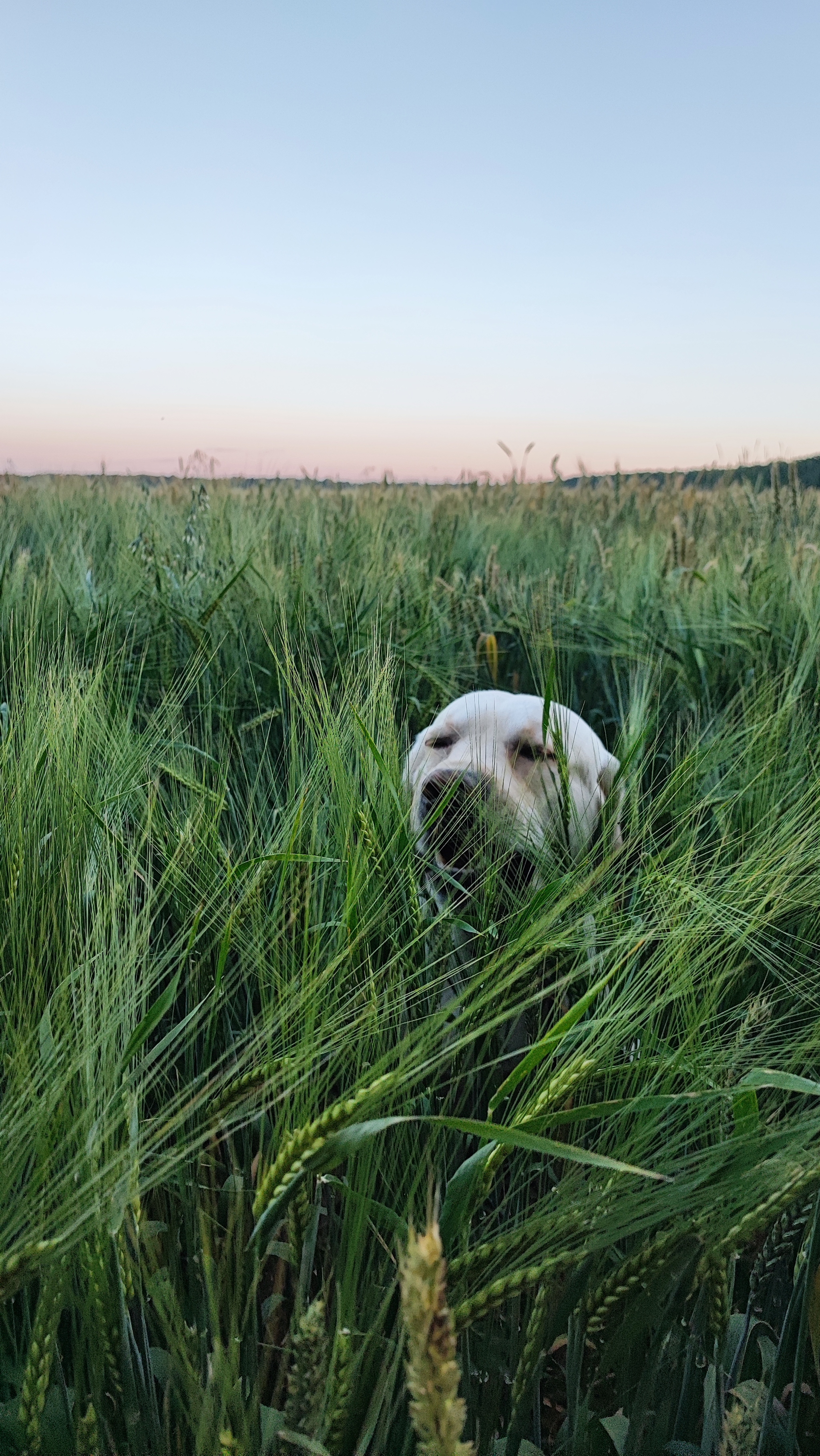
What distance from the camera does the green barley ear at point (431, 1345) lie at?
31 centimetres

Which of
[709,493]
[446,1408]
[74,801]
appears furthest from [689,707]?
[709,493]

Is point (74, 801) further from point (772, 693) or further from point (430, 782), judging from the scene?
point (772, 693)

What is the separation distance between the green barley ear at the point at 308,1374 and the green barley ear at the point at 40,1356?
4.8 inches

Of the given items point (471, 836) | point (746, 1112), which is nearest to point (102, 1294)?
point (746, 1112)

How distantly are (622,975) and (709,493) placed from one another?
186 inches

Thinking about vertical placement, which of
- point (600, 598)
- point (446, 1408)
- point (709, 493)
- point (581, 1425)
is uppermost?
point (709, 493)

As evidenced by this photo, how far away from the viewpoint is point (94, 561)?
2.88 metres

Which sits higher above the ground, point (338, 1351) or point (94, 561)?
point (94, 561)

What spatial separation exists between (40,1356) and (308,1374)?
0.14m

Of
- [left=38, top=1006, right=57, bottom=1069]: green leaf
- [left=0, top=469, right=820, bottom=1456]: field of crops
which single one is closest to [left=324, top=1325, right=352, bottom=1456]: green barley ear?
[left=0, top=469, right=820, bottom=1456]: field of crops

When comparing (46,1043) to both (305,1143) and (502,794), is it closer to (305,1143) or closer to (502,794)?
(305,1143)

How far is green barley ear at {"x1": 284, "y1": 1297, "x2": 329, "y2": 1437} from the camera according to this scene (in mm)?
447

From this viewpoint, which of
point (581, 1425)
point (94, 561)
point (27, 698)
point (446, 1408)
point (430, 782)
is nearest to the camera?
point (446, 1408)

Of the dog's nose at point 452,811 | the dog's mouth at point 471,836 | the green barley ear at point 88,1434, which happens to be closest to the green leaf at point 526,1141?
the green barley ear at point 88,1434
